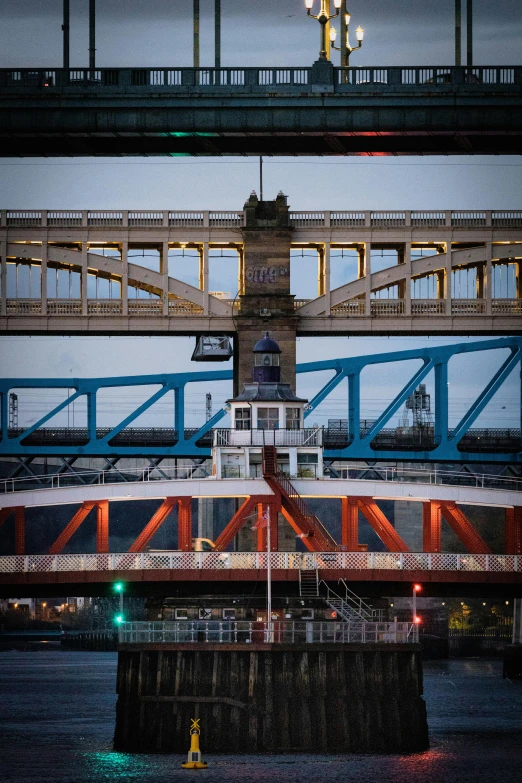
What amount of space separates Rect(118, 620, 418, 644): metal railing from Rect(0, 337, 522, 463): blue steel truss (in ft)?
154

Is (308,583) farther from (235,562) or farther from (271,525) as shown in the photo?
(271,525)

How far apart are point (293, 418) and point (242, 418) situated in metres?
2.50

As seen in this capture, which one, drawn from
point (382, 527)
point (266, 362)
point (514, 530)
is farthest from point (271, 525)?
point (266, 362)

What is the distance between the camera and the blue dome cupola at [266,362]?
98.3 m

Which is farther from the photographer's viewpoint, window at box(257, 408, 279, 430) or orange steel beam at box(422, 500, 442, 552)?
window at box(257, 408, 279, 430)

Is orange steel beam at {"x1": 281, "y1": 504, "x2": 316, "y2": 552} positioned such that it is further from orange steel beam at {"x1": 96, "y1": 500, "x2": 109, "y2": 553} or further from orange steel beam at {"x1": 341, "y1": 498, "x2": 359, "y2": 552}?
orange steel beam at {"x1": 96, "y1": 500, "x2": 109, "y2": 553}

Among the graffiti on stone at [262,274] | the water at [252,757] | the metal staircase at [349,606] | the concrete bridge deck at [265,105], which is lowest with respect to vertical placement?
the water at [252,757]

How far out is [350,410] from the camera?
126125 millimetres

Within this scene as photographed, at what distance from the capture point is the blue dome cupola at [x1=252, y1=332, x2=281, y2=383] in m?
98.3

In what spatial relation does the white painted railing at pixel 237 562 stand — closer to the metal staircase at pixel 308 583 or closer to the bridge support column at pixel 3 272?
the metal staircase at pixel 308 583

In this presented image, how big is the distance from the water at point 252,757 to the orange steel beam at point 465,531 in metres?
7.80

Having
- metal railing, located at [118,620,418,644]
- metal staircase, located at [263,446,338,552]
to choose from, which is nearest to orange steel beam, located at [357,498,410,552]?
metal staircase, located at [263,446,338,552]

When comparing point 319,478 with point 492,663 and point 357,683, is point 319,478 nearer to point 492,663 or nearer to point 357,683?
point 357,683

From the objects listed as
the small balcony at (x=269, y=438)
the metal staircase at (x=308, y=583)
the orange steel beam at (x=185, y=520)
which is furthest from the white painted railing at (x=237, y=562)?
the small balcony at (x=269, y=438)
